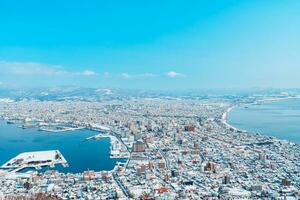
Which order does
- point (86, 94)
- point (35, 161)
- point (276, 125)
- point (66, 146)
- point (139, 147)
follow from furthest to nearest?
point (86, 94) < point (276, 125) < point (66, 146) < point (139, 147) < point (35, 161)

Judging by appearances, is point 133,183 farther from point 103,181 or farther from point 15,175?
point 15,175

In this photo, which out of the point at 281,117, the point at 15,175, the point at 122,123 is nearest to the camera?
the point at 15,175

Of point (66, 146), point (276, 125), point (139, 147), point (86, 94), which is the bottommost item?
point (66, 146)

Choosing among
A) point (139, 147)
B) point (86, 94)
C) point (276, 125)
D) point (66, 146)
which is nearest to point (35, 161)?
point (66, 146)

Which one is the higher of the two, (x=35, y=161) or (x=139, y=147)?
(x=139, y=147)

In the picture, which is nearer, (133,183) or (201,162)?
(133,183)

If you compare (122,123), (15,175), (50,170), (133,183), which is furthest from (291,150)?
(122,123)

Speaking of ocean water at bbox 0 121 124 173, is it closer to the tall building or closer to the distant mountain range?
the tall building

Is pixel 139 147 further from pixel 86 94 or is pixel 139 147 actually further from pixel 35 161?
pixel 86 94

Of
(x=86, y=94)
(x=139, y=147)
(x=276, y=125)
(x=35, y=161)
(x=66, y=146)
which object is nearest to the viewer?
(x=35, y=161)
